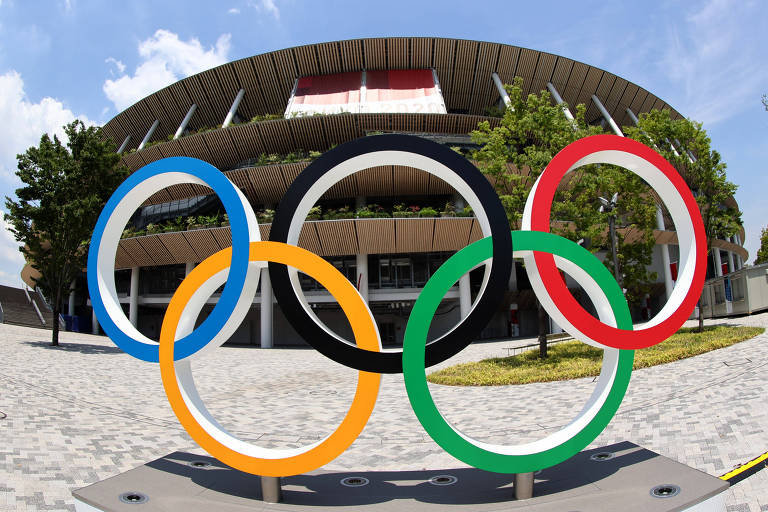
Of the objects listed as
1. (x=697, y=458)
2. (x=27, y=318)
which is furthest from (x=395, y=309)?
(x=697, y=458)

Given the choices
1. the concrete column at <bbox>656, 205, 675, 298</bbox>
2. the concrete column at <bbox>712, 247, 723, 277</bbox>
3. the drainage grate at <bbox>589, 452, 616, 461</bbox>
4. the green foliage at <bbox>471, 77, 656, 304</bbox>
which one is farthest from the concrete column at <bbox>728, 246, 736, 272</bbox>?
the drainage grate at <bbox>589, 452, 616, 461</bbox>

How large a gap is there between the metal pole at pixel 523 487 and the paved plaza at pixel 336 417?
204 centimetres

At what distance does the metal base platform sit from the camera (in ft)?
15.8

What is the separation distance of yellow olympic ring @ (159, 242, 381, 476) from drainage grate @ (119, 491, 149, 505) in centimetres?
77

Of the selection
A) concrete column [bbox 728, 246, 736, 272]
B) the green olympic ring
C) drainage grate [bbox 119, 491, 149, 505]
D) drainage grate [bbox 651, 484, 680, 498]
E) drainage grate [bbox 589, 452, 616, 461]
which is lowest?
drainage grate [bbox 589, 452, 616, 461]

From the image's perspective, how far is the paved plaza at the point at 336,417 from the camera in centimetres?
662

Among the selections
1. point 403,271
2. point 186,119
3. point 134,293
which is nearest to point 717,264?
point 403,271

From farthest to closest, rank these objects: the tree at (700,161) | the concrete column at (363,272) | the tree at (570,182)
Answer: the concrete column at (363,272) < the tree at (700,161) < the tree at (570,182)

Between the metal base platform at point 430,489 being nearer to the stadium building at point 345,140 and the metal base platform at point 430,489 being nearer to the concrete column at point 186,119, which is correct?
the stadium building at point 345,140

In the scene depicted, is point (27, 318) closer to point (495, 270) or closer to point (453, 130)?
point (453, 130)

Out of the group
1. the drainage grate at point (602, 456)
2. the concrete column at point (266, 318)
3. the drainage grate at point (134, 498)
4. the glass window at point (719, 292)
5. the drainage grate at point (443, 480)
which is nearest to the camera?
the drainage grate at point (134, 498)

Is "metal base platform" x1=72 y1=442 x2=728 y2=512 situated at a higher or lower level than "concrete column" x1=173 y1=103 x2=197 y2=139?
lower

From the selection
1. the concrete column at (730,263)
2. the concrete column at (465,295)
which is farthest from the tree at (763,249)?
the concrete column at (465,295)

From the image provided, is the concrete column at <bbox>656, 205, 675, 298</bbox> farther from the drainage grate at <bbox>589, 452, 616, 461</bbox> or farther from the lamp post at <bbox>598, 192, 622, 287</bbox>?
the drainage grate at <bbox>589, 452, 616, 461</bbox>
